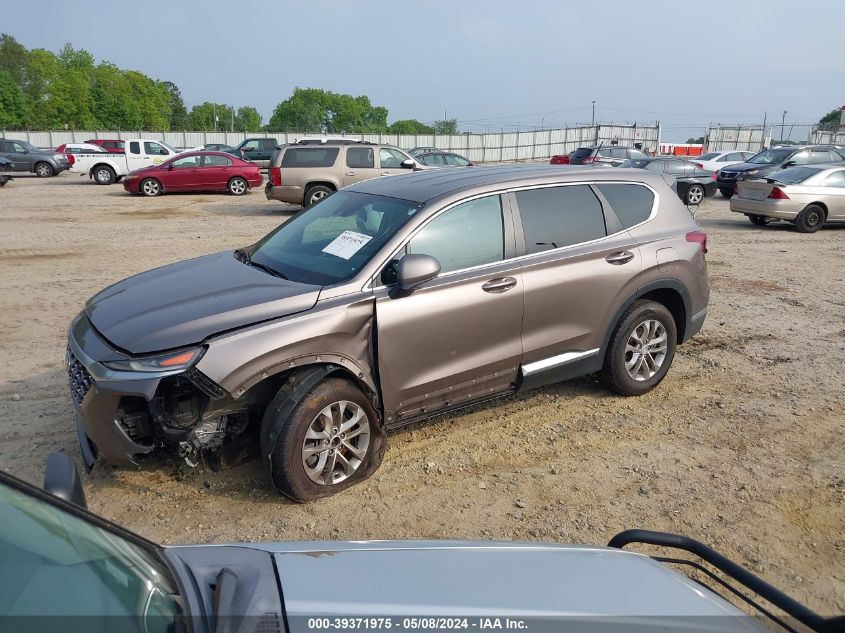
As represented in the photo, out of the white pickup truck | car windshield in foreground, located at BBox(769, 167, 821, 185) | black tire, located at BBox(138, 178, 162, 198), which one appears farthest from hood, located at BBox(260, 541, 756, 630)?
the white pickup truck

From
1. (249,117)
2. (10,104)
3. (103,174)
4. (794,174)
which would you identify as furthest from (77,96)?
(794,174)

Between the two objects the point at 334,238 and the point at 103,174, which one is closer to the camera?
the point at 334,238

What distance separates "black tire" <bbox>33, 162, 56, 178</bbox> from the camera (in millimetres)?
28125

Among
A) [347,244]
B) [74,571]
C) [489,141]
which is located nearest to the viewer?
[74,571]

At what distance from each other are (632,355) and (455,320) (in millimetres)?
1920

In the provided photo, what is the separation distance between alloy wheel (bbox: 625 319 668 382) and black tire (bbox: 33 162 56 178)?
3003 centimetres

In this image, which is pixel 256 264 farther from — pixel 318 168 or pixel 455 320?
pixel 318 168

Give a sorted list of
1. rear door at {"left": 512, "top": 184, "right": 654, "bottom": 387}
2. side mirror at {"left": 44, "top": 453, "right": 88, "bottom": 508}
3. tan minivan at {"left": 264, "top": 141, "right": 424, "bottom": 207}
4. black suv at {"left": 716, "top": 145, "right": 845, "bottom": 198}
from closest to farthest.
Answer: side mirror at {"left": 44, "top": 453, "right": 88, "bottom": 508} < rear door at {"left": 512, "top": 184, "right": 654, "bottom": 387} < tan minivan at {"left": 264, "top": 141, "right": 424, "bottom": 207} < black suv at {"left": 716, "top": 145, "right": 845, "bottom": 198}

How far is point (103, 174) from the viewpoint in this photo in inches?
977

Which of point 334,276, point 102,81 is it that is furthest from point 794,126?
point 102,81

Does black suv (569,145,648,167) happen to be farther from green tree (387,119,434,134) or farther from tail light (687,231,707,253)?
green tree (387,119,434,134)

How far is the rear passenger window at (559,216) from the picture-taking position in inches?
184

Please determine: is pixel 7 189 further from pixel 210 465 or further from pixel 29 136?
pixel 29 136

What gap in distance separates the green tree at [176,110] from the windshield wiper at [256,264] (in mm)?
111550
